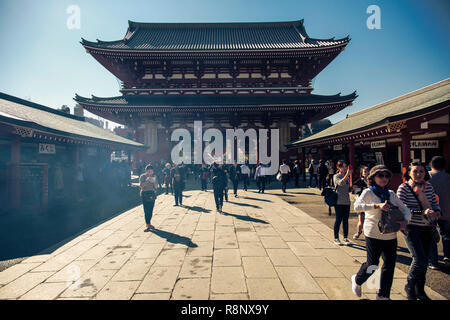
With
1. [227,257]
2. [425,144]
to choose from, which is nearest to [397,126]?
[425,144]

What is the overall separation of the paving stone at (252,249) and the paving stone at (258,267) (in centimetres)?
15

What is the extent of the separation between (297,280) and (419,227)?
1650mm

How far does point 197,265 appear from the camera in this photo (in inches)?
131

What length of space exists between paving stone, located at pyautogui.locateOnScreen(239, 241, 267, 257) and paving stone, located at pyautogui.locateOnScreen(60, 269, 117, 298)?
7.22ft

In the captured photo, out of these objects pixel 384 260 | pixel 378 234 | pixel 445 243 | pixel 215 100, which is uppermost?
pixel 215 100

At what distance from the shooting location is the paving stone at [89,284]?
265 cm

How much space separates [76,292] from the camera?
269cm

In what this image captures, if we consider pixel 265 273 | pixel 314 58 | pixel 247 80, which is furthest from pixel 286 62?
pixel 265 273

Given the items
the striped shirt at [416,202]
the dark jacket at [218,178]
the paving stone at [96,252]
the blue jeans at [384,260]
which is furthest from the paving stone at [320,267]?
the paving stone at [96,252]

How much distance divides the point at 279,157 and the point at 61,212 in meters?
13.7

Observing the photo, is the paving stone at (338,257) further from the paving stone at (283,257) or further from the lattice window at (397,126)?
the lattice window at (397,126)

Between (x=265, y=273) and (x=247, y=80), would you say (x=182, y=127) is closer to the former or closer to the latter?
(x=247, y=80)

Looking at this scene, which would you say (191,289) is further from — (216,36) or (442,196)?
(216,36)
